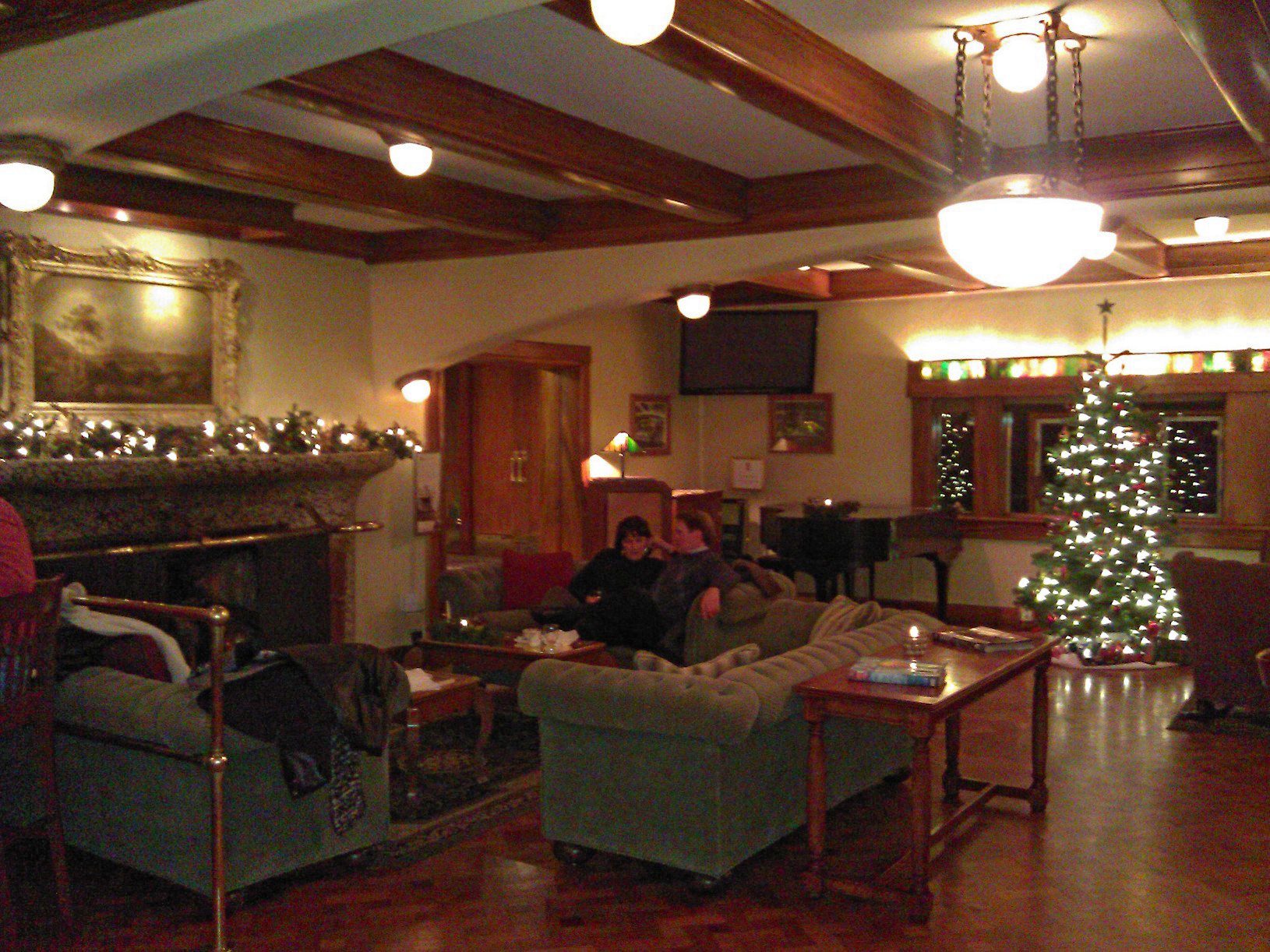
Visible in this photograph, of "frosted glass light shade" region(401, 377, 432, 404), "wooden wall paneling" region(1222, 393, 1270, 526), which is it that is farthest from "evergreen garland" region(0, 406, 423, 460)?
"wooden wall paneling" region(1222, 393, 1270, 526)

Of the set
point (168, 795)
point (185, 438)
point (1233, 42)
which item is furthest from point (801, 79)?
point (185, 438)

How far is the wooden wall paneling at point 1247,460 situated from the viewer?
9.45 m

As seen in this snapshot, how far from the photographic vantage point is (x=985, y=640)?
4.97m

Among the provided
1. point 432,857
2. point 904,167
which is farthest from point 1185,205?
point 432,857

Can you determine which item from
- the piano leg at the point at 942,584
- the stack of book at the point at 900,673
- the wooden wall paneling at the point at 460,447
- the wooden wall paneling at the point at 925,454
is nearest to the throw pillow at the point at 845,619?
the stack of book at the point at 900,673

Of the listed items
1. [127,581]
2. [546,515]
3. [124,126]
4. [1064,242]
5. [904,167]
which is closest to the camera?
[1064,242]

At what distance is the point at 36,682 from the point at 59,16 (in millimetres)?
2047

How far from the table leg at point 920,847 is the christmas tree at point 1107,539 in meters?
4.90

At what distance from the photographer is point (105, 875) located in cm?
451

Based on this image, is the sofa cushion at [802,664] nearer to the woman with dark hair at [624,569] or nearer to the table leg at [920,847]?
the table leg at [920,847]

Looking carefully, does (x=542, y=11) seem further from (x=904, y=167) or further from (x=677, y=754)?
(x=677, y=754)

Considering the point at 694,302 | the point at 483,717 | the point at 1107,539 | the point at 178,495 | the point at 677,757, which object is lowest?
the point at 483,717

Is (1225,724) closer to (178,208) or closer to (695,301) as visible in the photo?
(695,301)

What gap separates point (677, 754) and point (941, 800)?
1.82 meters
